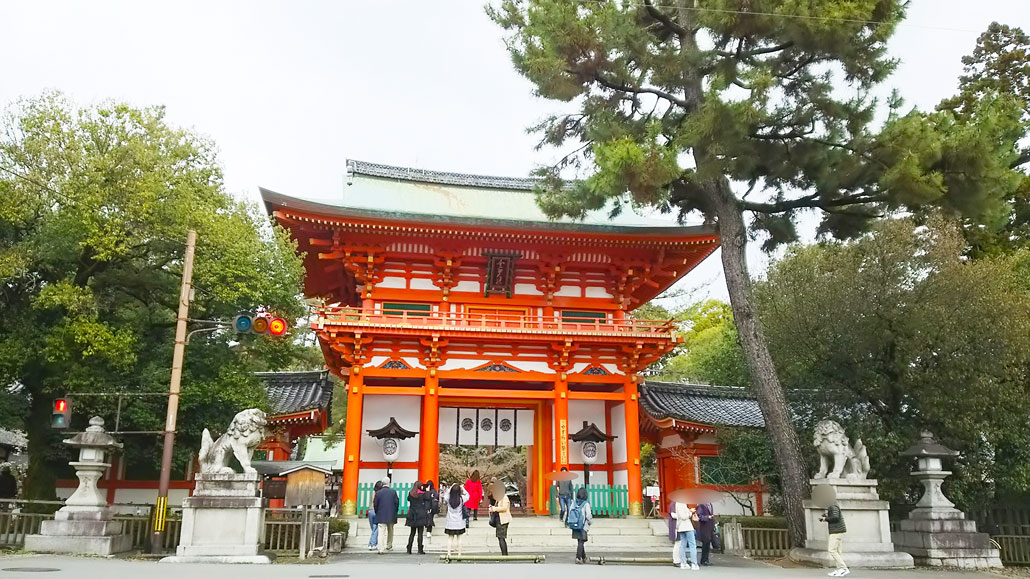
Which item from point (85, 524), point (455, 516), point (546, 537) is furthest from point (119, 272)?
point (546, 537)

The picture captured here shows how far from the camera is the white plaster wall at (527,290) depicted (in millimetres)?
18625

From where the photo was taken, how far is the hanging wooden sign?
18.0 meters

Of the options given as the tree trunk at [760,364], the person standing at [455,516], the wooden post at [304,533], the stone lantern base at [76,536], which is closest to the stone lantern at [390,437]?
the wooden post at [304,533]

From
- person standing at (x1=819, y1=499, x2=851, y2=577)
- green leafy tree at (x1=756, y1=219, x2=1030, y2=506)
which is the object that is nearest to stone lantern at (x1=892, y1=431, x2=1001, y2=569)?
green leafy tree at (x1=756, y1=219, x2=1030, y2=506)

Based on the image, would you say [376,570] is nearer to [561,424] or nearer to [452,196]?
[561,424]

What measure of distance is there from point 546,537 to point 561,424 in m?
3.46

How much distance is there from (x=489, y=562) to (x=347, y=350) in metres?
7.43

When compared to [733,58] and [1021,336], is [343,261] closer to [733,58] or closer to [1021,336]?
[733,58]

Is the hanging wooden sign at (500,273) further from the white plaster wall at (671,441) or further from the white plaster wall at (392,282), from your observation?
the white plaster wall at (671,441)

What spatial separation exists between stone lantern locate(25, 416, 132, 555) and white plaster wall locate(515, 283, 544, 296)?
10.3m

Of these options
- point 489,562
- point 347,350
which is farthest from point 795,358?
point 347,350

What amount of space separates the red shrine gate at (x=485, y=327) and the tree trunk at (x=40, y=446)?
228 inches

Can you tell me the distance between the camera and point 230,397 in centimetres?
1395

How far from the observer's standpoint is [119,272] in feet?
46.2
